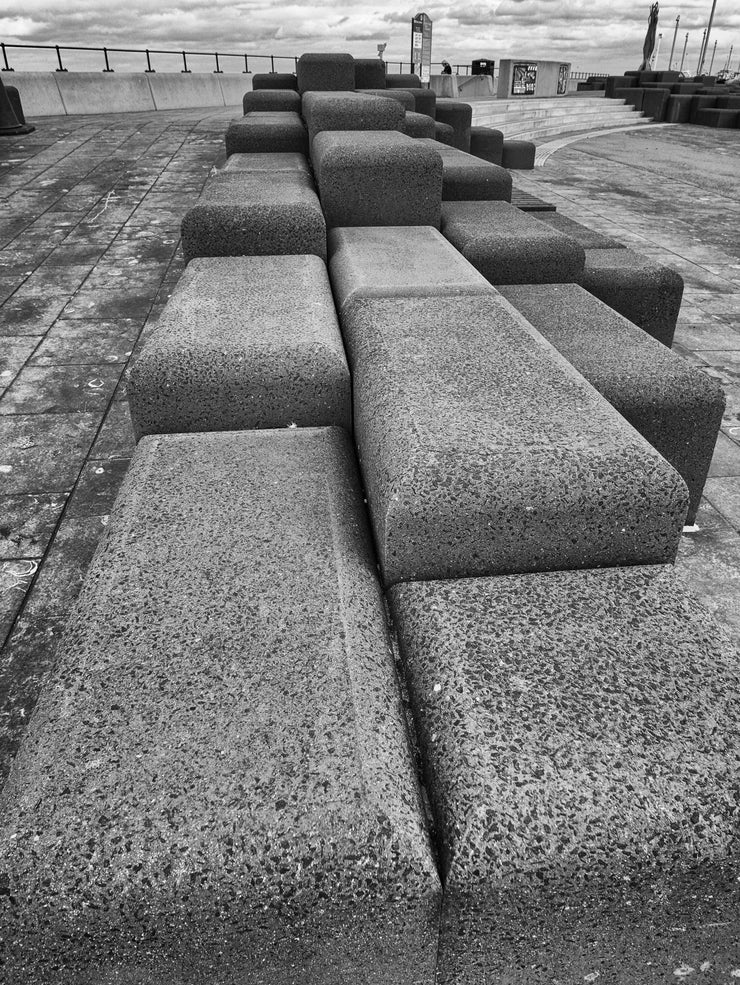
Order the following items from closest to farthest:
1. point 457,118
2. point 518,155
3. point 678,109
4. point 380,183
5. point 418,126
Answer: point 380,183, point 418,126, point 457,118, point 518,155, point 678,109

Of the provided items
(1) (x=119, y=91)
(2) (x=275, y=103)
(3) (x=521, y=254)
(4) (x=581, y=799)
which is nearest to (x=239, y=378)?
(4) (x=581, y=799)

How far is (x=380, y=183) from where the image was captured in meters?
3.93

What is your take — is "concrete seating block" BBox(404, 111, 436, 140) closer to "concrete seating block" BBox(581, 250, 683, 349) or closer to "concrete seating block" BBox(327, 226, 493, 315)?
"concrete seating block" BBox(581, 250, 683, 349)

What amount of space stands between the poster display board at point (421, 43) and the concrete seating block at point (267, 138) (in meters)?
18.1

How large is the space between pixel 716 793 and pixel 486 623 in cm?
Answer: 52

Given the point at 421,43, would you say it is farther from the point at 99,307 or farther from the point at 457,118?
the point at 99,307

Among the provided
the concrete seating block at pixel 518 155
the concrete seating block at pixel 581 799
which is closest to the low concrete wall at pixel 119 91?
the concrete seating block at pixel 518 155

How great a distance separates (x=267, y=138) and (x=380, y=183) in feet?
9.61

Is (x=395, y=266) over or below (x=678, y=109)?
over

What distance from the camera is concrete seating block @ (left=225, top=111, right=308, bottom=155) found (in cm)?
626

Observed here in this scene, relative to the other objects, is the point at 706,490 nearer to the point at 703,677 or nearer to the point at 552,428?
the point at 552,428

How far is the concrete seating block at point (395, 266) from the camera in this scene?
9.20 ft

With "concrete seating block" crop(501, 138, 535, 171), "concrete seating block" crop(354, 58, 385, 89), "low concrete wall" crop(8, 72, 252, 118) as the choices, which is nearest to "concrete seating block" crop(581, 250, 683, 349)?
"concrete seating block" crop(354, 58, 385, 89)

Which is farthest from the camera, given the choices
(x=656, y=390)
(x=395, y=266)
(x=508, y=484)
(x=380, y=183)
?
(x=380, y=183)
